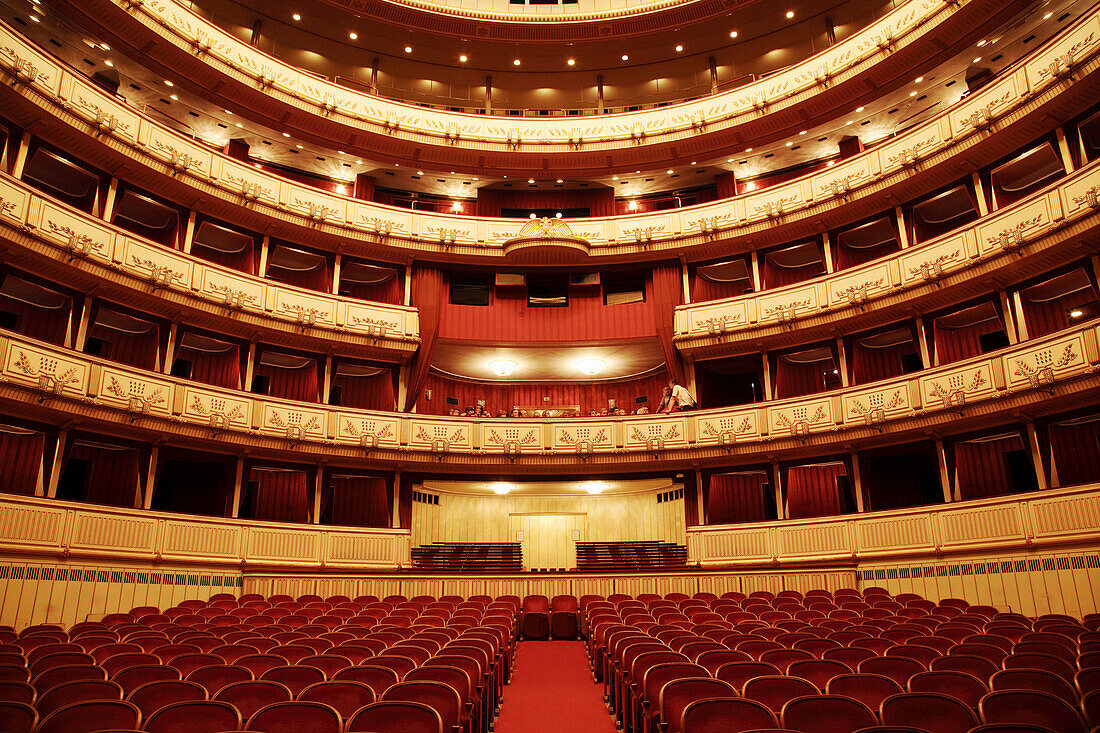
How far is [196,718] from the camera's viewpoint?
11.7ft

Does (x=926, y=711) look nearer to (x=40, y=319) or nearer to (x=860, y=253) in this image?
(x=40, y=319)

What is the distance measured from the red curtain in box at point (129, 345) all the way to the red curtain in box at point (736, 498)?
42.1ft

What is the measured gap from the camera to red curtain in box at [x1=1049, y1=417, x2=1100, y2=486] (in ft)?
43.0

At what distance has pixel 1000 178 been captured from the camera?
15.1 meters

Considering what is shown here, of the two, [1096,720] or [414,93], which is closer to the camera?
[1096,720]

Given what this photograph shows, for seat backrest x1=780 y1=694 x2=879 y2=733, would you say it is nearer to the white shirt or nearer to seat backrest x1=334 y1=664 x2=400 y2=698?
seat backrest x1=334 y1=664 x2=400 y2=698

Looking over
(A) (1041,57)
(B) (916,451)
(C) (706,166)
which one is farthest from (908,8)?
(B) (916,451)

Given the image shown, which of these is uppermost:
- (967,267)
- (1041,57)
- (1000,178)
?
(1041,57)

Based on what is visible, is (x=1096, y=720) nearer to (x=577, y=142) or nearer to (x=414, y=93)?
(x=577, y=142)

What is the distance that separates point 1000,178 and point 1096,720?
47.9 ft

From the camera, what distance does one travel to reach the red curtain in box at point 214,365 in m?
16.4

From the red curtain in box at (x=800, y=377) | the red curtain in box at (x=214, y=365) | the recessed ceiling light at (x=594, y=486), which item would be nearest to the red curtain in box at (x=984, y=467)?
the red curtain in box at (x=800, y=377)

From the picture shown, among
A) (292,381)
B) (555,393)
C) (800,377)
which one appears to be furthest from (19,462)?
(800,377)

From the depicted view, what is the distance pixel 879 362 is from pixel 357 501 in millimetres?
12951
